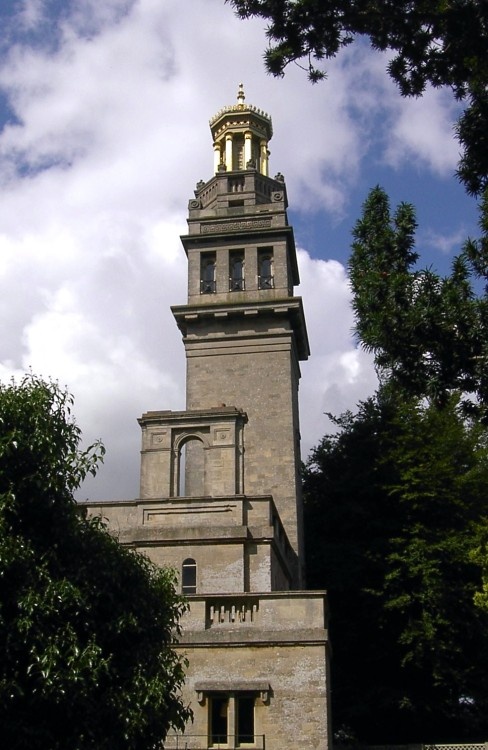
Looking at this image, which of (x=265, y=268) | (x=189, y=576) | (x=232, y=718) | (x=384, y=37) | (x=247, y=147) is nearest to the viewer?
(x=384, y=37)

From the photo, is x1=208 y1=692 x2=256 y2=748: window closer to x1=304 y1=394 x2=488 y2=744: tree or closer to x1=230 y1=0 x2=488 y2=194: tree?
x1=304 y1=394 x2=488 y2=744: tree

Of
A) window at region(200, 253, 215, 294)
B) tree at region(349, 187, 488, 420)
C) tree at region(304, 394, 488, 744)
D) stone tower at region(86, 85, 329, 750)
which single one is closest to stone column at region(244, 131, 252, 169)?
stone tower at region(86, 85, 329, 750)

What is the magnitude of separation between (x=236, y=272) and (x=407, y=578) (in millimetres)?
14241

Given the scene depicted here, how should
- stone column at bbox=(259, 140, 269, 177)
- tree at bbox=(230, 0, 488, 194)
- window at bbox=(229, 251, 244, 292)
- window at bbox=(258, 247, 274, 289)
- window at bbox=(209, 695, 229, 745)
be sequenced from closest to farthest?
1. tree at bbox=(230, 0, 488, 194)
2. window at bbox=(209, 695, 229, 745)
3. window at bbox=(258, 247, 274, 289)
4. window at bbox=(229, 251, 244, 292)
5. stone column at bbox=(259, 140, 269, 177)

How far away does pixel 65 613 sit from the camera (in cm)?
1499

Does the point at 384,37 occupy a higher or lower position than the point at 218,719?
higher

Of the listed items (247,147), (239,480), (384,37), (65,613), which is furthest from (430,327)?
(247,147)

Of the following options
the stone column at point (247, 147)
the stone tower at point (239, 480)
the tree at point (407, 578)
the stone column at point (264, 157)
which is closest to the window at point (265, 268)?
the stone tower at point (239, 480)

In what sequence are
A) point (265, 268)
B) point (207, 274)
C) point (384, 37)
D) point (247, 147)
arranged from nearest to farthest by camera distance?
point (384, 37) < point (265, 268) < point (207, 274) < point (247, 147)

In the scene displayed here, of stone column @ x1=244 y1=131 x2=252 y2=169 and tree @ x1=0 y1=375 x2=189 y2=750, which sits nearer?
tree @ x1=0 y1=375 x2=189 y2=750

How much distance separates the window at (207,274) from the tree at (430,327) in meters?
20.8

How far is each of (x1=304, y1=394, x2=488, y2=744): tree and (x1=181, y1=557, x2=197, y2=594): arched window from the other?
29.1ft

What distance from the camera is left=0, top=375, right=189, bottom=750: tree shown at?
14125 mm

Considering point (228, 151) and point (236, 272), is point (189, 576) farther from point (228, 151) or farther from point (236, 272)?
point (228, 151)
